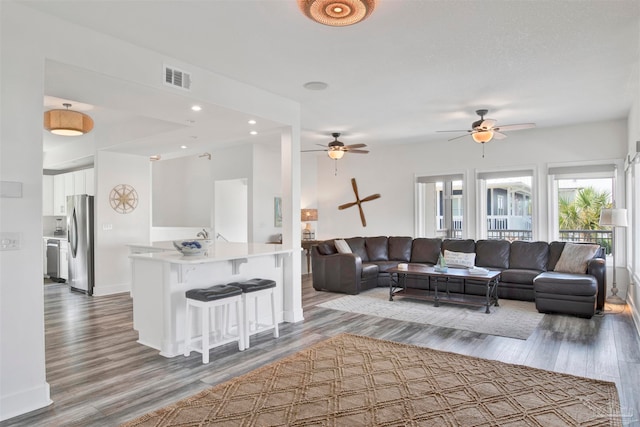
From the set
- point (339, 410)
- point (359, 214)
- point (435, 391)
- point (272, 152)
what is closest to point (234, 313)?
point (339, 410)

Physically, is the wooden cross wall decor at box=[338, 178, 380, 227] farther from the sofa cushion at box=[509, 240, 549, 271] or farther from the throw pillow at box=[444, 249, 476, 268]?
the sofa cushion at box=[509, 240, 549, 271]

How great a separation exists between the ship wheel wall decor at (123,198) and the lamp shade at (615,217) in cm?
739

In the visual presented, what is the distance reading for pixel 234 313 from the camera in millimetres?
4414

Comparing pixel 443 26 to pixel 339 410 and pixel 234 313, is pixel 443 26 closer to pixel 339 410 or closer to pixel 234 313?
pixel 339 410

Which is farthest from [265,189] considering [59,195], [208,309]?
[208,309]

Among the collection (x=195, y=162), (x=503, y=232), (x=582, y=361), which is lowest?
(x=582, y=361)

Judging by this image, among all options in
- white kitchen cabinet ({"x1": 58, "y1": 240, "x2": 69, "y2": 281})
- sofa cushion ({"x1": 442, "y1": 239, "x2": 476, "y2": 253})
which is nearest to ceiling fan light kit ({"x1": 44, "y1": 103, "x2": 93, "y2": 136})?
white kitchen cabinet ({"x1": 58, "y1": 240, "x2": 69, "y2": 281})

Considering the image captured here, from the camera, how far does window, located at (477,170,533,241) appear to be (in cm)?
724

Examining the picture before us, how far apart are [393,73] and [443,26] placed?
1069 mm

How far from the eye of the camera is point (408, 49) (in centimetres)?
357

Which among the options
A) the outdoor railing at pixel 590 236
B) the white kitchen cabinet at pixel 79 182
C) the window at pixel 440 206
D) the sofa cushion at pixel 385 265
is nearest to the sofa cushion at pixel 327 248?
the sofa cushion at pixel 385 265

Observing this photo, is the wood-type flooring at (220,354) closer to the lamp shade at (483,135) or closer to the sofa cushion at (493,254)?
the sofa cushion at (493,254)

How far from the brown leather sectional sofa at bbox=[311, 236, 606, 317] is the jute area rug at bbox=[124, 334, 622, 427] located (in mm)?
2236

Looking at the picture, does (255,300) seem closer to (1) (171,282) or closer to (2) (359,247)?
(1) (171,282)
